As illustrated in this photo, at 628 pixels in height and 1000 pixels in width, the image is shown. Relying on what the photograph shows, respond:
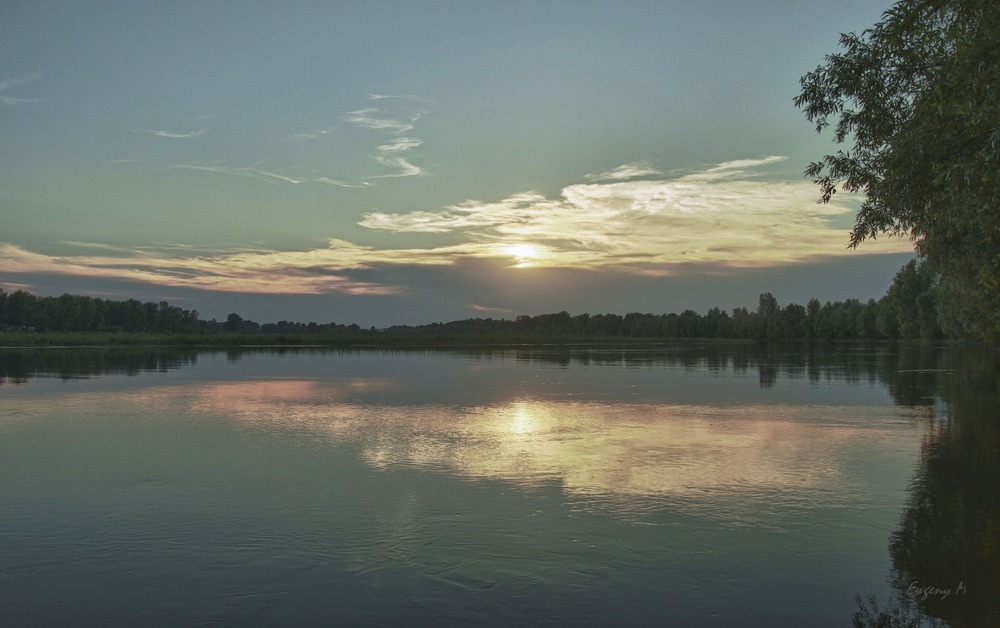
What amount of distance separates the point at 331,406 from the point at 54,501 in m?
13.8

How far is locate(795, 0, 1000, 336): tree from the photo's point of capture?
10.4 m

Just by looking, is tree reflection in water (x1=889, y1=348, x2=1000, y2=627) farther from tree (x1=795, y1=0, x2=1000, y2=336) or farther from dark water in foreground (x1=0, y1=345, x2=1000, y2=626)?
tree (x1=795, y1=0, x2=1000, y2=336)

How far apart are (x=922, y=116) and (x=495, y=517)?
32.2 feet

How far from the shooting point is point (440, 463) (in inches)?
590

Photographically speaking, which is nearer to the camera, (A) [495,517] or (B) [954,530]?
(B) [954,530]

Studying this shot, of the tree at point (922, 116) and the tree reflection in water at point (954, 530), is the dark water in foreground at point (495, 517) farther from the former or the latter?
the tree at point (922, 116)

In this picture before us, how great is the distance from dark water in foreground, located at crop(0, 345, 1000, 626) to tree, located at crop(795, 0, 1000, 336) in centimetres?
492

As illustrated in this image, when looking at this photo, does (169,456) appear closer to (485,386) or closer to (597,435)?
(597,435)

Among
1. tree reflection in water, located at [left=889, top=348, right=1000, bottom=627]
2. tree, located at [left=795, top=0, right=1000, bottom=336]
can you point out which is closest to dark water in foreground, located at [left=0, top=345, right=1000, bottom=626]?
tree reflection in water, located at [left=889, top=348, right=1000, bottom=627]

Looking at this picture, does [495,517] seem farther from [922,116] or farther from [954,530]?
[922,116]

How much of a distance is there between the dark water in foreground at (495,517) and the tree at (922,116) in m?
4.92

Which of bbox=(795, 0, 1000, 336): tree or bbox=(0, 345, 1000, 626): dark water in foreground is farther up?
bbox=(795, 0, 1000, 336): tree

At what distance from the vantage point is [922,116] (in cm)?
1249

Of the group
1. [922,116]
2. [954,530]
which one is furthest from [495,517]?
[922,116]
